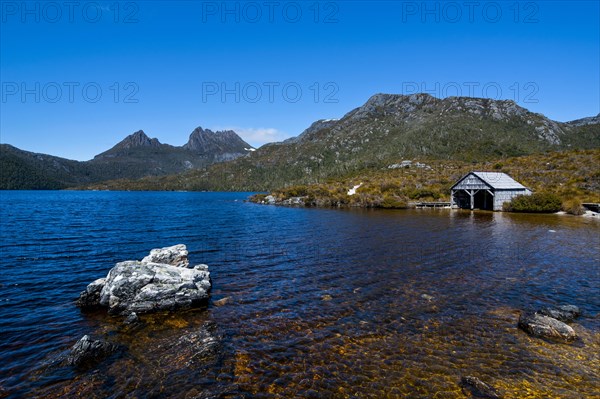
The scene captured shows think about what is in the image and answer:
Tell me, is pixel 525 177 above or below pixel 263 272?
above

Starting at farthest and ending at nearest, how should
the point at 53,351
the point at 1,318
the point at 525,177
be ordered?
1. the point at 525,177
2. the point at 1,318
3. the point at 53,351

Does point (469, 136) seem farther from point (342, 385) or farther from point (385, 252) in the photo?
point (342, 385)

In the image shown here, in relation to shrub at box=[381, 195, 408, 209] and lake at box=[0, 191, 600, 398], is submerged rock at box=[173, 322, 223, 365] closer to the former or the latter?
lake at box=[0, 191, 600, 398]

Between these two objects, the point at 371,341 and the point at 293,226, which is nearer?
the point at 371,341

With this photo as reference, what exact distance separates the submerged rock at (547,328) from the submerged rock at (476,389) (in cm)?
507

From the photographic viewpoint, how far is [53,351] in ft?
38.1

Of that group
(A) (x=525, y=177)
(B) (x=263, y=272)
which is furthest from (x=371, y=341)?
(A) (x=525, y=177)

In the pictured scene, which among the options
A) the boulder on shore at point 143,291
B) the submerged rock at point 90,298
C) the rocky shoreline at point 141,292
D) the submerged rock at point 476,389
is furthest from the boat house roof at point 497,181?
the submerged rock at point 90,298

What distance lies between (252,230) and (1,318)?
98.9 feet

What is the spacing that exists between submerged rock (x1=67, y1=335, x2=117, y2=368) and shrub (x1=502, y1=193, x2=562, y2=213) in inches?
2808

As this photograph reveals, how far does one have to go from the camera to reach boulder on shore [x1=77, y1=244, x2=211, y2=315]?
15219 millimetres

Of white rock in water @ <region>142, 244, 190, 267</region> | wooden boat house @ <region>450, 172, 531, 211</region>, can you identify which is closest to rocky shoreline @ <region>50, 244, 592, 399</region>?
white rock in water @ <region>142, 244, 190, 267</region>

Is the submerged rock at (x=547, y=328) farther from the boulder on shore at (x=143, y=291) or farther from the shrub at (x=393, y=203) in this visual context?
the shrub at (x=393, y=203)

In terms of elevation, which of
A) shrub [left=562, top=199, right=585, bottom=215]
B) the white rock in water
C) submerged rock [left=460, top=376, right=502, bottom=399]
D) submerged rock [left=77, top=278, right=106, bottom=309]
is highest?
shrub [left=562, top=199, right=585, bottom=215]
